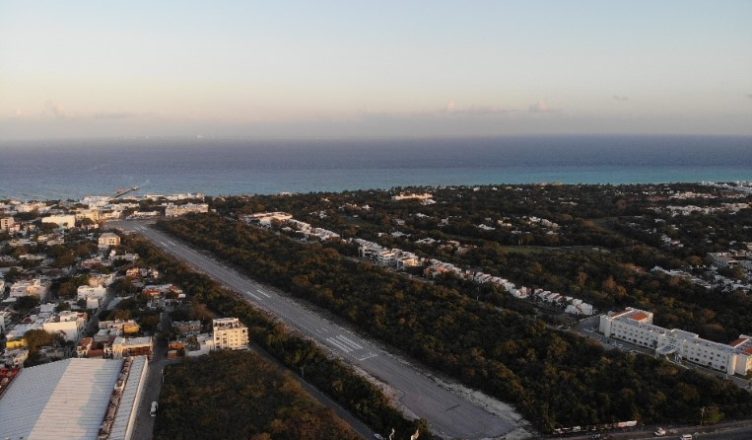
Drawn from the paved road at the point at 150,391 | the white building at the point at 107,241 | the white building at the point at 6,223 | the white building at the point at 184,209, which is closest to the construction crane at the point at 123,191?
the white building at the point at 184,209

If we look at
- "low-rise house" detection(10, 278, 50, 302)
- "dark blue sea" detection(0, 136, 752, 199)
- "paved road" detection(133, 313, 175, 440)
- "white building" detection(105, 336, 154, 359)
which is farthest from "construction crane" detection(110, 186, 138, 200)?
"white building" detection(105, 336, 154, 359)

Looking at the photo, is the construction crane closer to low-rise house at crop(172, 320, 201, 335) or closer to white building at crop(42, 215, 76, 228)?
white building at crop(42, 215, 76, 228)

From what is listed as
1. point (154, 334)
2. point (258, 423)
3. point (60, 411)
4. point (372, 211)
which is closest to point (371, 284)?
point (154, 334)

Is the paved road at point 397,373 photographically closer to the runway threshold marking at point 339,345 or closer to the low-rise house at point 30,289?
the runway threshold marking at point 339,345

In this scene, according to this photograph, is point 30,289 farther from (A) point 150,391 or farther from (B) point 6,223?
(B) point 6,223

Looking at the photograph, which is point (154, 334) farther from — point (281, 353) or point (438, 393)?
point (438, 393)

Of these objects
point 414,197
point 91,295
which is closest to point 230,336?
point 91,295
